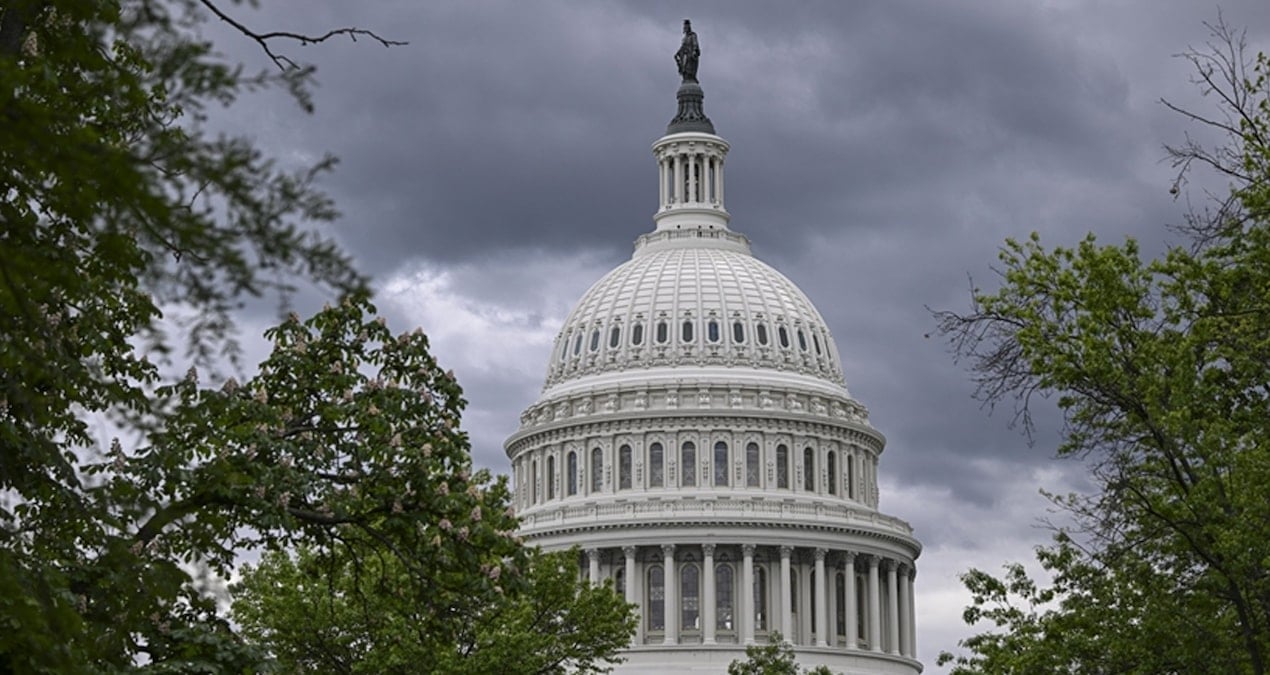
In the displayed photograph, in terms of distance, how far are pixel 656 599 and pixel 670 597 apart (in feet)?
→ 9.31

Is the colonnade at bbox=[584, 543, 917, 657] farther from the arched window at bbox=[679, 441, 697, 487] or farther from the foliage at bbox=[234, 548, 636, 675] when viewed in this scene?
the foliage at bbox=[234, 548, 636, 675]

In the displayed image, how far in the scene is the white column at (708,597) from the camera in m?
136

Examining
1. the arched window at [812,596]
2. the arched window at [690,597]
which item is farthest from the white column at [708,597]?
the arched window at [812,596]

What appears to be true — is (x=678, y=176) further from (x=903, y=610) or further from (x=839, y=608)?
(x=903, y=610)

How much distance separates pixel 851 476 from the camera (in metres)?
150

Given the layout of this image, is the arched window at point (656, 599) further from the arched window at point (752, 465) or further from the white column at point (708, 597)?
the arched window at point (752, 465)

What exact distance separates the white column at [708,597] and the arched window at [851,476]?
14896 mm

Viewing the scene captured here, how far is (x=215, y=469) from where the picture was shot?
17359 mm

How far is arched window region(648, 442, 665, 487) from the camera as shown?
145m

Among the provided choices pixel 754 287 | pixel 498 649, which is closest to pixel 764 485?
pixel 754 287

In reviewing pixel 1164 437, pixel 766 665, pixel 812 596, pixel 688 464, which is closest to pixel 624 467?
pixel 688 464

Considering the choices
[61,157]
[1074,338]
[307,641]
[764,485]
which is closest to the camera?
[61,157]

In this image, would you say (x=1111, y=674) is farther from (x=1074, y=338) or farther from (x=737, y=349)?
(x=737, y=349)

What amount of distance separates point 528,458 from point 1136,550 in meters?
119
